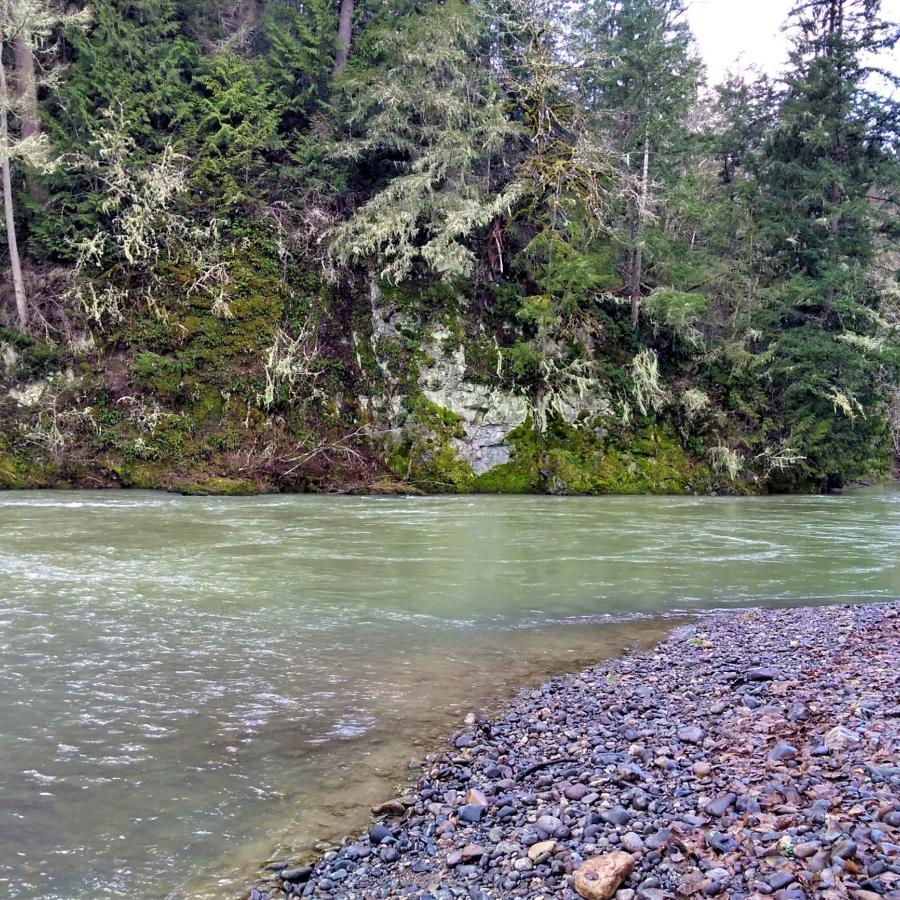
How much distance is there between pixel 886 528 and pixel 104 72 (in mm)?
20277

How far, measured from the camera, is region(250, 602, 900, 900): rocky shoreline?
2.53m

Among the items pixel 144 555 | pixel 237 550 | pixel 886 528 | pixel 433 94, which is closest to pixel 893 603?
pixel 886 528

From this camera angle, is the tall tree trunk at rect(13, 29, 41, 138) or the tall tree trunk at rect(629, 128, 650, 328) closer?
the tall tree trunk at rect(13, 29, 41, 138)

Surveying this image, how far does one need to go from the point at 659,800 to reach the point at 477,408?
14130 millimetres

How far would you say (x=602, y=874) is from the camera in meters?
2.55

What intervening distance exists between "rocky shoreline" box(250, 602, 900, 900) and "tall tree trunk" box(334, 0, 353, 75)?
19650 millimetres

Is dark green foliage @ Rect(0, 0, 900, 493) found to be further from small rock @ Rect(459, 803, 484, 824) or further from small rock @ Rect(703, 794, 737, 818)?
small rock @ Rect(703, 794, 737, 818)

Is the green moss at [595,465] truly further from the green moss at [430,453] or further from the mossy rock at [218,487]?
the mossy rock at [218,487]

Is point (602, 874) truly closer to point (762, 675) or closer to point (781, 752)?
point (781, 752)

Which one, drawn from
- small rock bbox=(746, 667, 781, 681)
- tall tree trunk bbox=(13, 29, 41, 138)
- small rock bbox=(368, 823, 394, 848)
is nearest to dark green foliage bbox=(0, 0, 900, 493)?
tall tree trunk bbox=(13, 29, 41, 138)

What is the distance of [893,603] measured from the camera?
7.09 meters

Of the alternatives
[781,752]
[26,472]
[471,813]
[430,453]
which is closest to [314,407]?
[430,453]

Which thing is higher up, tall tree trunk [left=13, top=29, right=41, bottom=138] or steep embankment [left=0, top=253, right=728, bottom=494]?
tall tree trunk [left=13, top=29, right=41, bottom=138]

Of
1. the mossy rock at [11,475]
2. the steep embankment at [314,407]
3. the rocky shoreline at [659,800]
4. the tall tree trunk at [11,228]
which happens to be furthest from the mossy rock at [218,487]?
the rocky shoreline at [659,800]
